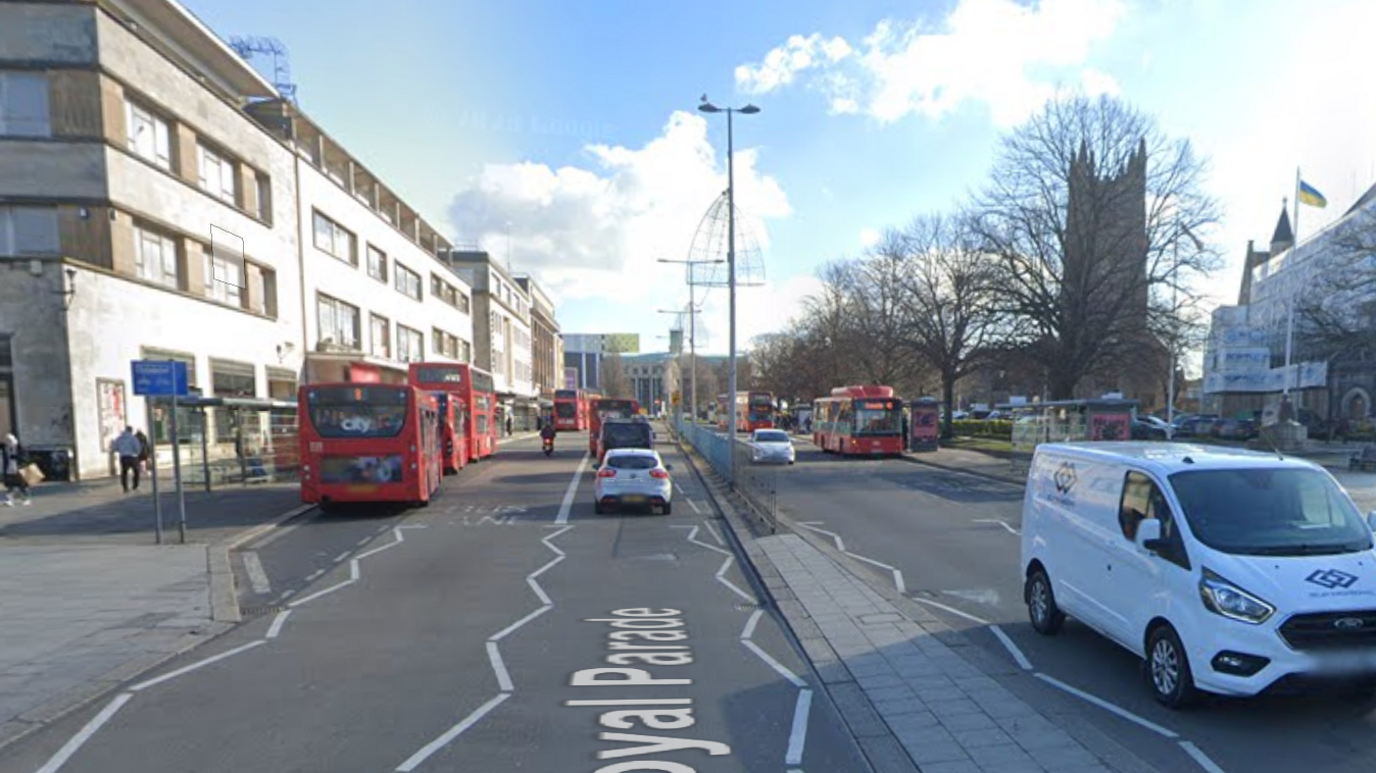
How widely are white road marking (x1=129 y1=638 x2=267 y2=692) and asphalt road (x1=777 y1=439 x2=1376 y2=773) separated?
6.84 meters

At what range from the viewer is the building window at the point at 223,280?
23500 mm

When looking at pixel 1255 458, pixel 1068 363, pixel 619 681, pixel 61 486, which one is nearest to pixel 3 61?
pixel 61 486

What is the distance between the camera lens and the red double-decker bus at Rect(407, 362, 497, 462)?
80.9 ft

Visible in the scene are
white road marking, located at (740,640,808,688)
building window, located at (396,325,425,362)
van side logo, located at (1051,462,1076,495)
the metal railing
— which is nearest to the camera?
white road marking, located at (740,640,808,688)

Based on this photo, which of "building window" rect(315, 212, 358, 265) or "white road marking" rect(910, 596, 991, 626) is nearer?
"white road marking" rect(910, 596, 991, 626)

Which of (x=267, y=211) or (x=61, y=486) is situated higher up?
(x=267, y=211)

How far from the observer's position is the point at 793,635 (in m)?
6.58

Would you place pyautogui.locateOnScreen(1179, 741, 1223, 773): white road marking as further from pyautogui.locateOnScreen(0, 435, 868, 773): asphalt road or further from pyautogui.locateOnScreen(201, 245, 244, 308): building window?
pyautogui.locateOnScreen(201, 245, 244, 308): building window

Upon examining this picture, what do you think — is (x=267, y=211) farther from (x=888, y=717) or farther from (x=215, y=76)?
(x=888, y=717)

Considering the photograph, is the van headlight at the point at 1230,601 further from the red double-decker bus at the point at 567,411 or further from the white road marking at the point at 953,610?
the red double-decker bus at the point at 567,411

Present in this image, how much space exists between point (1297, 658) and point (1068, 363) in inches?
1027

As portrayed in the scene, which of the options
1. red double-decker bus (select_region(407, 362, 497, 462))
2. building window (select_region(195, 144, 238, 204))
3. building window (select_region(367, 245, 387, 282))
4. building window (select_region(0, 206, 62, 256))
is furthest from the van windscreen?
building window (select_region(367, 245, 387, 282))

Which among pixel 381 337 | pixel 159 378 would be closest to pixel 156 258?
pixel 159 378

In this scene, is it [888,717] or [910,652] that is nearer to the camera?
[888,717]
